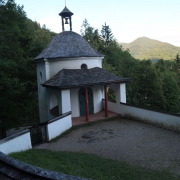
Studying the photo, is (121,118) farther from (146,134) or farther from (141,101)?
(141,101)

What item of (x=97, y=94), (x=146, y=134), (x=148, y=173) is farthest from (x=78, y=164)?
(x=97, y=94)

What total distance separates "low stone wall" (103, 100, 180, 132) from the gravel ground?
0.45m

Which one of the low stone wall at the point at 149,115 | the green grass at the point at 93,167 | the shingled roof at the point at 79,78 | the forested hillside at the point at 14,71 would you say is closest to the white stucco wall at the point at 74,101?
the shingled roof at the point at 79,78

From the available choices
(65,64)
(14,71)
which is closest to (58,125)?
(65,64)

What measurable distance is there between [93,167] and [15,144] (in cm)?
376

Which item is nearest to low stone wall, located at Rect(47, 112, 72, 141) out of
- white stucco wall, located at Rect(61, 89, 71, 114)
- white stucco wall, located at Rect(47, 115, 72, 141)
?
white stucco wall, located at Rect(47, 115, 72, 141)

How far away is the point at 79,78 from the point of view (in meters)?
14.0

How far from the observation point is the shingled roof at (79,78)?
518 inches

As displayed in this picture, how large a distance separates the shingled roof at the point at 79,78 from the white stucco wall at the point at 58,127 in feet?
7.19

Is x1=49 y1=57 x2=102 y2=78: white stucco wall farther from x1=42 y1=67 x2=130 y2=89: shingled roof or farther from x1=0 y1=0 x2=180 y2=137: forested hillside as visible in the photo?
x1=0 y1=0 x2=180 y2=137: forested hillside

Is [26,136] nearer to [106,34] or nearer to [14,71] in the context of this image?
[14,71]

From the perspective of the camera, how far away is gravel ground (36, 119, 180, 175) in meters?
8.02

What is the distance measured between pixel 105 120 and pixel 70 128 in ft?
9.78

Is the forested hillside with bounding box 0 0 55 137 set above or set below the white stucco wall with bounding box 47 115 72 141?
above
